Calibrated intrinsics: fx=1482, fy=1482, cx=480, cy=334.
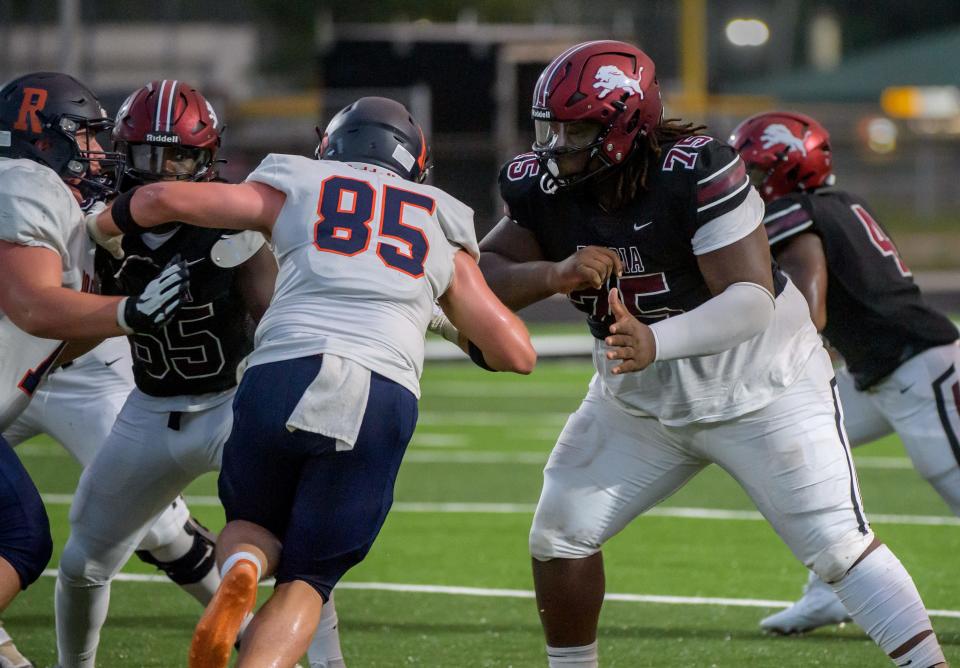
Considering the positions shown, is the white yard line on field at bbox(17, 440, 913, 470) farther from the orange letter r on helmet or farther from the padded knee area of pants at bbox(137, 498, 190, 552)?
the orange letter r on helmet

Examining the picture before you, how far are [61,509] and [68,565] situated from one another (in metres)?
3.53

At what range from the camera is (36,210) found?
12.6 feet

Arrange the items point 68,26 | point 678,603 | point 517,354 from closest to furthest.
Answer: point 517,354, point 678,603, point 68,26

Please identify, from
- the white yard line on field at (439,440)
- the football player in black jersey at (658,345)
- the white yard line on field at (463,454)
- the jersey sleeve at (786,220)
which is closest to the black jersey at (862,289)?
the jersey sleeve at (786,220)

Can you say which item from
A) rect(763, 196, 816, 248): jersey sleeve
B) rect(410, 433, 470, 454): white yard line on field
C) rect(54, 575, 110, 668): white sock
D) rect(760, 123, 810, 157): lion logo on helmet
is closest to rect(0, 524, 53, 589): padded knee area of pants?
rect(54, 575, 110, 668): white sock

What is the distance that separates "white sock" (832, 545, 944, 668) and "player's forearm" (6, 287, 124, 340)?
2.01m

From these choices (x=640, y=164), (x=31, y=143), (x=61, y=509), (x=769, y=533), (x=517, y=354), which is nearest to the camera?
(x=517, y=354)

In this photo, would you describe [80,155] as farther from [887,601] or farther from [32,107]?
[887,601]

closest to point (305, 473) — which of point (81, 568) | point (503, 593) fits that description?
point (81, 568)

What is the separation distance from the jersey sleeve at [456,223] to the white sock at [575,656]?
4.02 feet

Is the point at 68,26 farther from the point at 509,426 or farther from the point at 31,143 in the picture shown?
the point at 31,143

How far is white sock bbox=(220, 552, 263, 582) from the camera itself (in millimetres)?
3281

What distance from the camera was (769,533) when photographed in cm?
711

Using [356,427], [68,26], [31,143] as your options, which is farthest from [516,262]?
[68,26]
